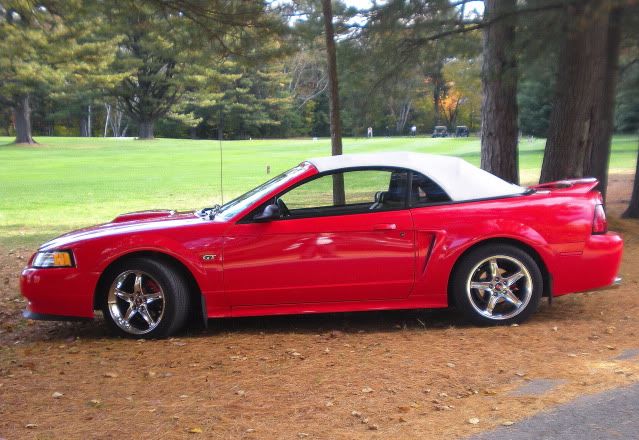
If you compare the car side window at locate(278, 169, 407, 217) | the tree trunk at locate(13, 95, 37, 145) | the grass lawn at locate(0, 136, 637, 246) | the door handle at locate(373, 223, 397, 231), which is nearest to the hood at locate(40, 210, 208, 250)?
the car side window at locate(278, 169, 407, 217)

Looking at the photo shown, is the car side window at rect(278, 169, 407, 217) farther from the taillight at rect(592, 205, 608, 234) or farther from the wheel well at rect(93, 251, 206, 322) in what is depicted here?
the taillight at rect(592, 205, 608, 234)

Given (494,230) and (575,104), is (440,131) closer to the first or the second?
(575,104)

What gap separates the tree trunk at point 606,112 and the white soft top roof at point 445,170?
514 cm

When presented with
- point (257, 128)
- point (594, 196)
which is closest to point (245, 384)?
point (594, 196)

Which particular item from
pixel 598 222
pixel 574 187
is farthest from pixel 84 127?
pixel 598 222

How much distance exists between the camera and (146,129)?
5725 cm

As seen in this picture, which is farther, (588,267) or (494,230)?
(588,267)

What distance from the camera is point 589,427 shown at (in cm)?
351

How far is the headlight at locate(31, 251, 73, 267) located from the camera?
5.36 metres

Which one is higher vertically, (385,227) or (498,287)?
(385,227)

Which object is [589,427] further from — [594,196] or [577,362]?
[594,196]

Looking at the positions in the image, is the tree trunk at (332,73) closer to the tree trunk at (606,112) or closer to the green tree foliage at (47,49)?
the green tree foliage at (47,49)

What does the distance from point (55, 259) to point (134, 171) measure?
90.1 ft

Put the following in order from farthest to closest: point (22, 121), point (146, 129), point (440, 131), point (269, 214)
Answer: point (146, 129) → point (22, 121) → point (440, 131) → point (269, 214)
